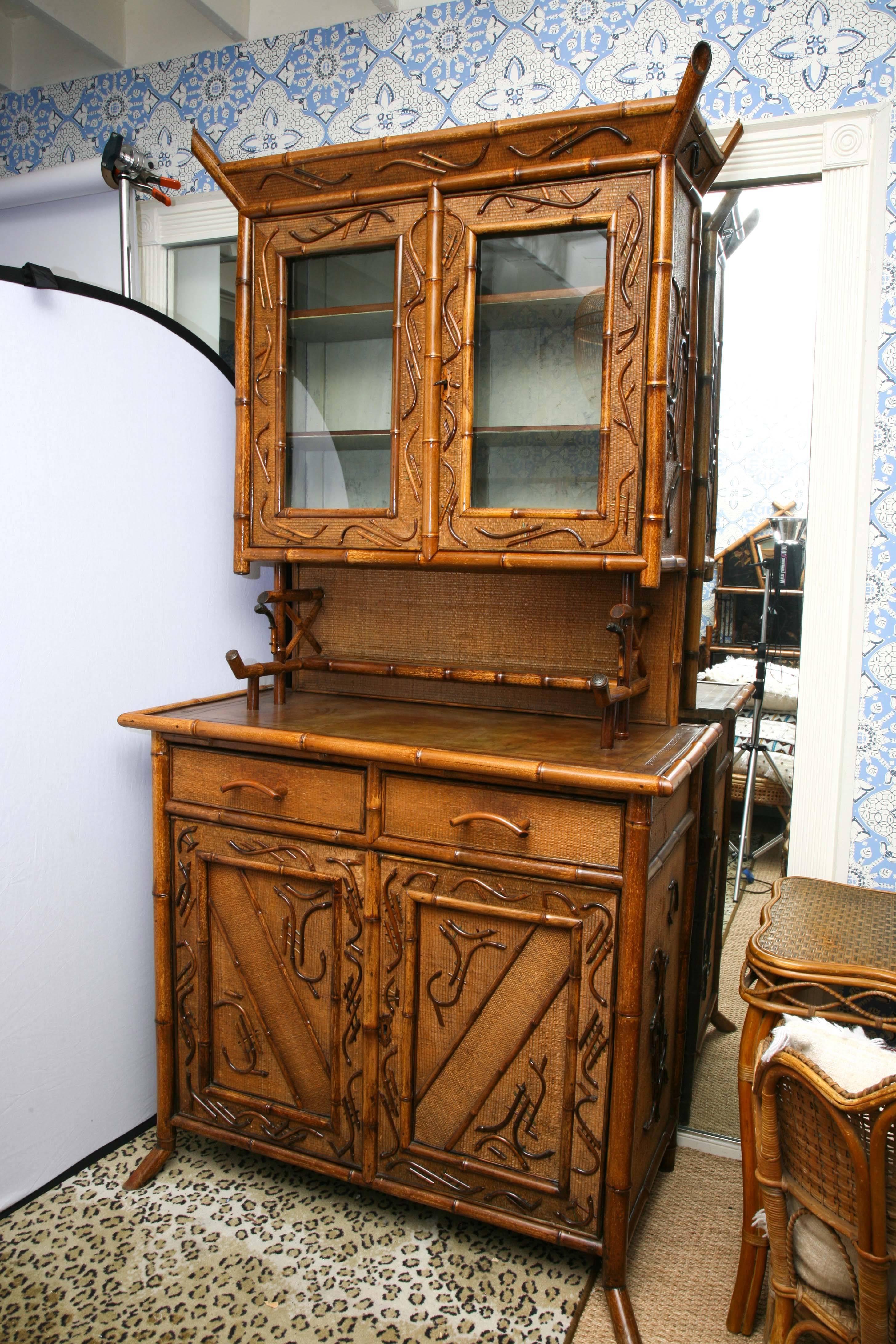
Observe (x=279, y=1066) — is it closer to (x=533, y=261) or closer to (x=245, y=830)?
(x=245, y=830)

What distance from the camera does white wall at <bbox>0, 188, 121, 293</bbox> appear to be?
2.60 metres

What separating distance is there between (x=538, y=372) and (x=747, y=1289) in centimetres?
178

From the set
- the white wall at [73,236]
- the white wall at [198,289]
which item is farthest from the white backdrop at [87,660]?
the white wall at [73,236]

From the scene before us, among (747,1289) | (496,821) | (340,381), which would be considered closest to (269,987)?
(496,821)

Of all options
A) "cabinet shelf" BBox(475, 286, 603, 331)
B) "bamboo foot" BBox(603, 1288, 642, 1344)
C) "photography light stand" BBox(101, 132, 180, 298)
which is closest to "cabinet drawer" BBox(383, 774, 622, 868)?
"bamboo foot" BBox(603, 1288, 642, 1344)

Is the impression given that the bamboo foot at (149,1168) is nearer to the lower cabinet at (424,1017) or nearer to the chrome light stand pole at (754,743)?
the lower cabinet at (424,1017)

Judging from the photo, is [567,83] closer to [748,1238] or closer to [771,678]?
[771,678]

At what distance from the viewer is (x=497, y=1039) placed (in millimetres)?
1720

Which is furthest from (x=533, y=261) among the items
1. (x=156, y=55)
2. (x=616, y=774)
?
(x=156, y=55)

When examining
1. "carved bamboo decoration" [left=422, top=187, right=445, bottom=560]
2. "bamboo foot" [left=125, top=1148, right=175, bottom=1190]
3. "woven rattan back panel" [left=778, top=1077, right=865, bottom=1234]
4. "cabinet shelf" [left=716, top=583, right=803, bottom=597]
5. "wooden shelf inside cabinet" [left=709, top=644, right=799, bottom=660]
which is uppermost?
"carved bamboo decoration" [left=422, top=187, right=445, bottom=560]

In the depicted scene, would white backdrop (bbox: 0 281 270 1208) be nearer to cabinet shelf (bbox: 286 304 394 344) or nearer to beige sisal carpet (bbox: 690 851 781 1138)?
cabinet shelf (bbox: 286 304 394 344)

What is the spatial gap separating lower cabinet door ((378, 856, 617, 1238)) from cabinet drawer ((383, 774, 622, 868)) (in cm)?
7

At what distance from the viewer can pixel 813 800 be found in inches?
80.3

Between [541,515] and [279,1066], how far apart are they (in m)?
1.29
